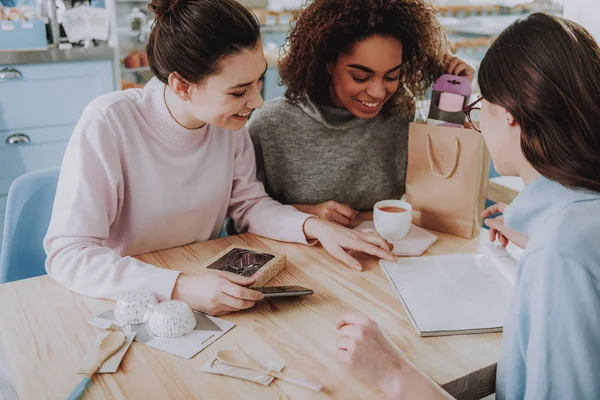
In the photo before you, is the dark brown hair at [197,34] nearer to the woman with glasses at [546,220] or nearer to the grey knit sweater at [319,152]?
the grey knit sweater at [319,152]

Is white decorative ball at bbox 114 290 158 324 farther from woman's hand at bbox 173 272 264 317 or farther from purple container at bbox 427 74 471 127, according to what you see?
purple container at bbox 427 74 471 127

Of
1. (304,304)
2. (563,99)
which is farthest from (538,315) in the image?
(304,304)

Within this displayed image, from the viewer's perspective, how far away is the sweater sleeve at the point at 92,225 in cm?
107

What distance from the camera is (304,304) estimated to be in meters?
1.06

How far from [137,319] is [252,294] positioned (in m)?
0.20

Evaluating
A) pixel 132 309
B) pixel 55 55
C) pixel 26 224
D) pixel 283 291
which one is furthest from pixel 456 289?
pixel 55 55

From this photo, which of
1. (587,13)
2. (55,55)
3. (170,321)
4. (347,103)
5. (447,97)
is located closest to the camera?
(170,321)

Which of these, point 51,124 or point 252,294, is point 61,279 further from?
point 51,124

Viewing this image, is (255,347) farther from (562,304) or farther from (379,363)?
(562,304)

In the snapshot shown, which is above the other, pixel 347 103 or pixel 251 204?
pixel 347 103

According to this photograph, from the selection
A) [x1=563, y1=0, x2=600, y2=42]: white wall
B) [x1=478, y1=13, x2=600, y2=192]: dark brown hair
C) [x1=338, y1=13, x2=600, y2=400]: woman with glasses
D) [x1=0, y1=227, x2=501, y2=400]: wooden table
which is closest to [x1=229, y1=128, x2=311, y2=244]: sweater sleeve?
[x1=0, y1=227, x2=501, y2=400]: wooden table

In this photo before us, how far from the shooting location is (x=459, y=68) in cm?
162

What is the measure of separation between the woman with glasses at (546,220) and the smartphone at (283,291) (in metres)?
0.19

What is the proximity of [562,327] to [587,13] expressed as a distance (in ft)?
6.39
